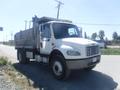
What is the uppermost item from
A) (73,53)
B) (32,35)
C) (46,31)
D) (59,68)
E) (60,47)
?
(46,31)

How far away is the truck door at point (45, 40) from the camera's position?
991cm

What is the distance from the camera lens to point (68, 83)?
337 inches

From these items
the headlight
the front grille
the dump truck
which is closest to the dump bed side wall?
the dump truck

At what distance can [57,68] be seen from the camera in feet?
30.2

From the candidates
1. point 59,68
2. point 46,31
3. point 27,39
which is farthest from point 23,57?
point 59,68

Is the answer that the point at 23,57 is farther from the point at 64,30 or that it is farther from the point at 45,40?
the point at 64,30

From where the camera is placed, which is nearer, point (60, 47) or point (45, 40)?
point (60, 47)

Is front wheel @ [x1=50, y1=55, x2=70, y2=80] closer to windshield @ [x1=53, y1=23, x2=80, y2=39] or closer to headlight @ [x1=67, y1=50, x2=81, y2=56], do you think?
headlight @ [x1=67, y1=50, x2=81, y2=56]

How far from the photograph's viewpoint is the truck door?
991cm

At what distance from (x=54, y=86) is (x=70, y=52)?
1.50 metres

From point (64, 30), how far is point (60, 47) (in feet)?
4.82

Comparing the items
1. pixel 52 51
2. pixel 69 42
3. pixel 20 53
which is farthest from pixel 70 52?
pixel 20 53

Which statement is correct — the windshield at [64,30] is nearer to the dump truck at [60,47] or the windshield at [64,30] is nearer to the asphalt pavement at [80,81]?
the dump truck at [60,47]

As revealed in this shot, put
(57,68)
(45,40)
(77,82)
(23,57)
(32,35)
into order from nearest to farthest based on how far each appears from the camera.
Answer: (77,82) → (57,68) → (45,40) → (32,35) → (23,57)
